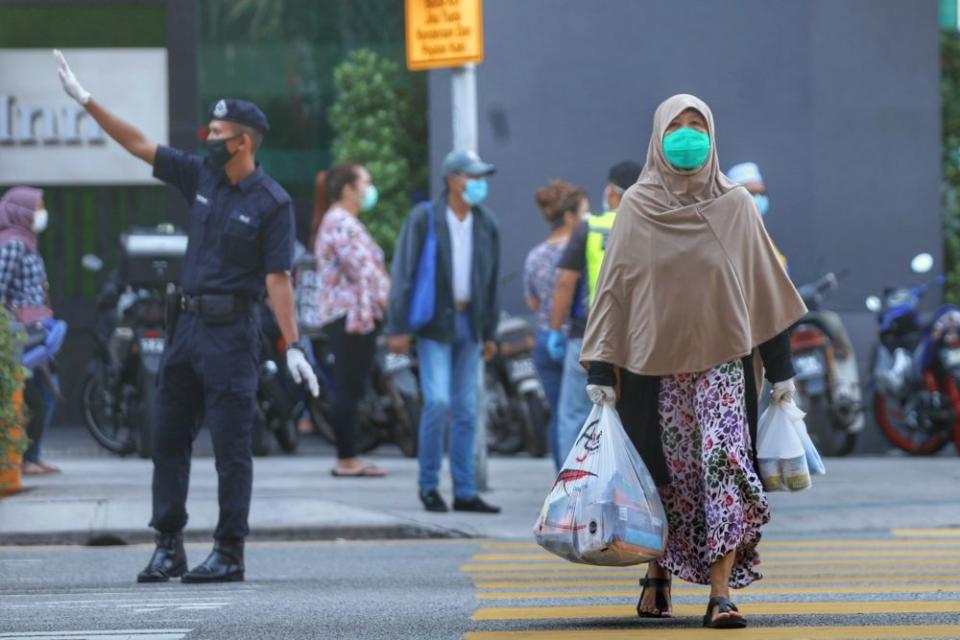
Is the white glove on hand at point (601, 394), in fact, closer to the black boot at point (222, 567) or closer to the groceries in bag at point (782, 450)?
the groceries in bag at point (782, 450)

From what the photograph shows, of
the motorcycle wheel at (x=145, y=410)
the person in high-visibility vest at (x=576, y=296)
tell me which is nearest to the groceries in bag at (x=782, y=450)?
the person in high-visibility vest at (x=576, y=296)

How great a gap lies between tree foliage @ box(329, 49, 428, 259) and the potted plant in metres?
6.68

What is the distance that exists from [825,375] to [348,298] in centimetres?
394

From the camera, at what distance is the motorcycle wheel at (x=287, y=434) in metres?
15.4

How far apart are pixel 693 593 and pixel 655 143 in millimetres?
2033

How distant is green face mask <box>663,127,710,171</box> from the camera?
681cm

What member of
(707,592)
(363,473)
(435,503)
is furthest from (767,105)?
(707,592)

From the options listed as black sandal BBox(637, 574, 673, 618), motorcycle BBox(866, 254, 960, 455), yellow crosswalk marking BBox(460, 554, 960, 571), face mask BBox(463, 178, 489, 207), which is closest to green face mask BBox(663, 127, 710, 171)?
black sandal BBox(637, 574, 673, 618)

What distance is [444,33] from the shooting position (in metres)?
12.6

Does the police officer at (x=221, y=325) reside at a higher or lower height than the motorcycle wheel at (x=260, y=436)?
higher

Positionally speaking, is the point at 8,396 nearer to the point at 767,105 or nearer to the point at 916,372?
the point at 916,372

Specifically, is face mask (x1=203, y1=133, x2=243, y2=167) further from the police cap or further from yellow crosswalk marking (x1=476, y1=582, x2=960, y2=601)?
yellow crosswalk marking (x1=476, y1=582, x2=960, y2=601)

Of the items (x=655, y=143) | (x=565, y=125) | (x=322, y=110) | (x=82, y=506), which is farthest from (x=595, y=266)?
(x=322, y=110)

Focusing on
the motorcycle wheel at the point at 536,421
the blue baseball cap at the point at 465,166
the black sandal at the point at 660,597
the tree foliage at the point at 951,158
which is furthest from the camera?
the tree foliage at the point at 951,158
